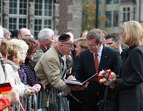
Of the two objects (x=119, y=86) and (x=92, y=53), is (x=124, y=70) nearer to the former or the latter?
(x=119, y=86)

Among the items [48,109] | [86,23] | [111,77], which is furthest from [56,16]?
[86,23]

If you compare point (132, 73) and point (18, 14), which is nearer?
point (132, 73)

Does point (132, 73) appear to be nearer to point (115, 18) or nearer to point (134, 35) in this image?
point (134, 35)

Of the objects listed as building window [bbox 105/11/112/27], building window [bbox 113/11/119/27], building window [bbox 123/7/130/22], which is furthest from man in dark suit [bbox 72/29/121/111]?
building window [bbox 105/11/112/27]

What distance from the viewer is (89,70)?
7.04 meters

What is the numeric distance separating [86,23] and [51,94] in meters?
55.8

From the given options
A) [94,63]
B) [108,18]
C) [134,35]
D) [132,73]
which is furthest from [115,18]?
[132,73]

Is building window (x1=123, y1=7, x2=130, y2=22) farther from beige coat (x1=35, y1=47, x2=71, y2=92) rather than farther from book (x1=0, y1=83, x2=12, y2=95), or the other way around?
book (x1=0, y1=83, x2=12, y2=95)

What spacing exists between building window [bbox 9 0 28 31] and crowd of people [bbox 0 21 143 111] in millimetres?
9948

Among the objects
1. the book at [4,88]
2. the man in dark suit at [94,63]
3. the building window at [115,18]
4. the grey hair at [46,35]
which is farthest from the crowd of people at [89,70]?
the building window at [115,18]

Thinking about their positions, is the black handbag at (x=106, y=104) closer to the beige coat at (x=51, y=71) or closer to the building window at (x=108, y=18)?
the beige coat at (x=51, y=71)

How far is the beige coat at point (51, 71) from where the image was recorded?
23.1 feet

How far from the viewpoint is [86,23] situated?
206ft

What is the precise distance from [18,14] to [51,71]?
37.2ft
